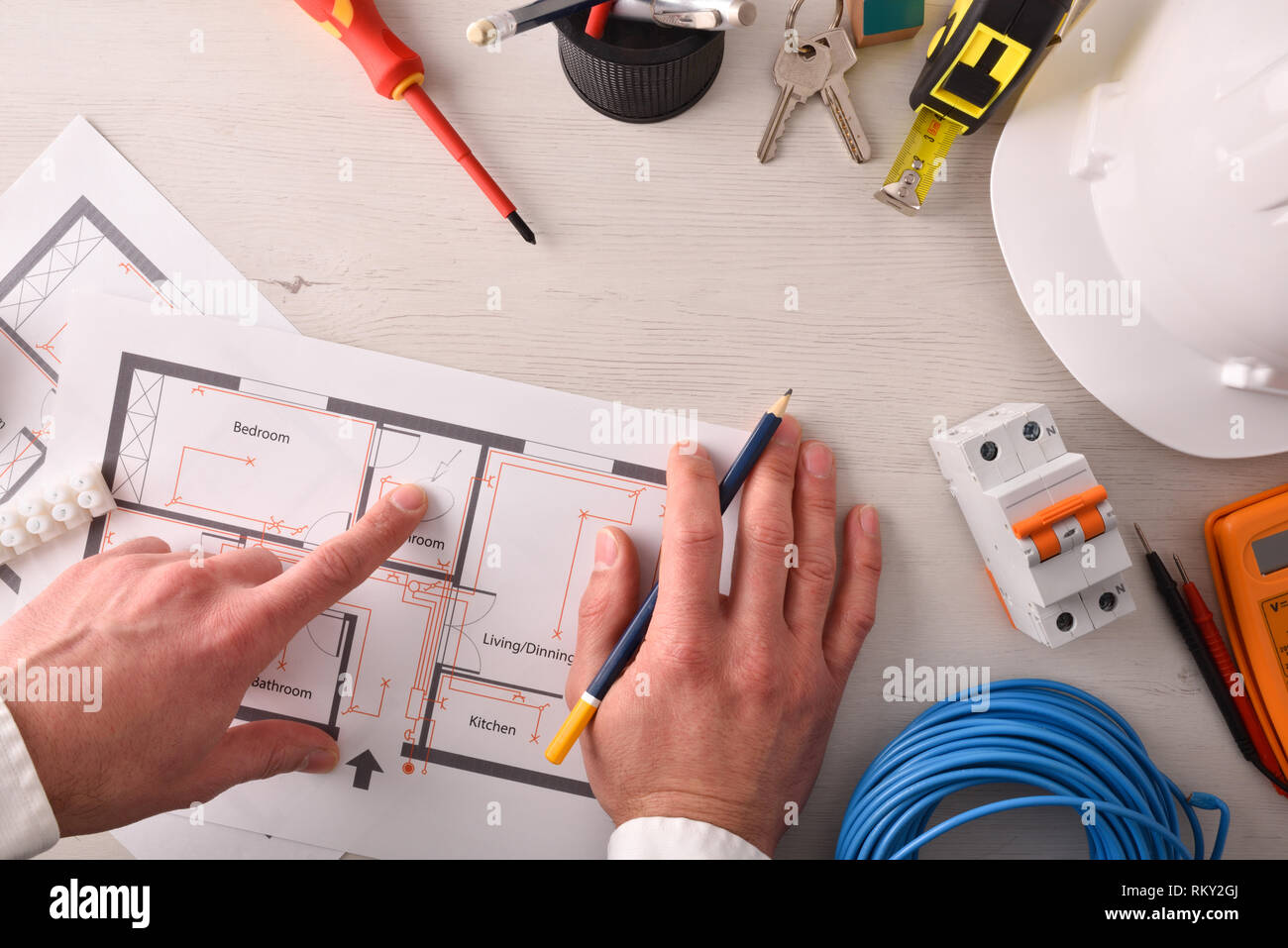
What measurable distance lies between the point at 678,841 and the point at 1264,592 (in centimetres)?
64

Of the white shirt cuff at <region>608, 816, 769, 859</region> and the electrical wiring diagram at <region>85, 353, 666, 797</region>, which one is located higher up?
the electrical wiring diagram at <region>85, 353, 666, 797</region>

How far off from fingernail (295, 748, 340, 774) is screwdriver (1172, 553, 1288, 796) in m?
0.91

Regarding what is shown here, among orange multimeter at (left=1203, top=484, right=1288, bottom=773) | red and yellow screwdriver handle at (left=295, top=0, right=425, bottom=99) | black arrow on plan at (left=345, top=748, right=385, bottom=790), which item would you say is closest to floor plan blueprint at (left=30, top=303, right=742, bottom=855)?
black arrow on plan at (left=345, top=748, right=385, bottom=790)

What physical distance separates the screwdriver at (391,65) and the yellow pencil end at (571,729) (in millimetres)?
475

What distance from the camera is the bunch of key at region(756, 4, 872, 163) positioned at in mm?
766

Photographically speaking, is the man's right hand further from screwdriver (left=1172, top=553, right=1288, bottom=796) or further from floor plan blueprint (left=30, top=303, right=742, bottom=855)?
screwdriver (left=1172, top=553, right=1288, bottom=796)

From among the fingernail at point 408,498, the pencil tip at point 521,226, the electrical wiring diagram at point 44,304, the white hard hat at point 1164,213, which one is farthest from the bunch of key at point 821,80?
the electrical wiring diagram at point 44,304

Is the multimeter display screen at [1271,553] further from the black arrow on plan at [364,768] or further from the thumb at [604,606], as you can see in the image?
the black arrow on plan at [364,768]

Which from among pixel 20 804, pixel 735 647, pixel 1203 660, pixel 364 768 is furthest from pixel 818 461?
pixel 20 804

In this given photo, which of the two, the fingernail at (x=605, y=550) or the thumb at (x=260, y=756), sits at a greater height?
the fingernail at (x=605, y=550)

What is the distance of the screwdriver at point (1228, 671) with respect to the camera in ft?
2.56

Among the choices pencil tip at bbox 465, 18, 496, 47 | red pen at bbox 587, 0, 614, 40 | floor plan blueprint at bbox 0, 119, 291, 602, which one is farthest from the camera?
floor plan blueprint at bbox 0, 119, 291, 602
